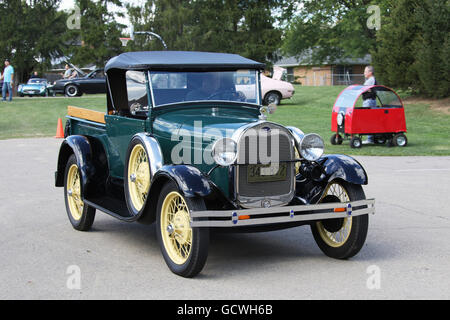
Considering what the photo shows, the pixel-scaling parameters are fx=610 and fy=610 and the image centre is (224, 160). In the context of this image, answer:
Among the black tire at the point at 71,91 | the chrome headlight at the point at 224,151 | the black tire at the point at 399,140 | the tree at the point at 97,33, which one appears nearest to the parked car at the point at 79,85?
the black tire at the point at 71,91

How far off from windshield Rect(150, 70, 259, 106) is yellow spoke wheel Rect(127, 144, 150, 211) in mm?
547

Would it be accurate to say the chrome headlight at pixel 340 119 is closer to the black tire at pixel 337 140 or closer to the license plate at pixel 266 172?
the black tire at pixel 337 140

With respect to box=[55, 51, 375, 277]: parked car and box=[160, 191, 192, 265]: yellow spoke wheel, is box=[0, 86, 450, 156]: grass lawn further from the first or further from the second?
box=[160, 191, 192, 265]: yellow spoke wheel

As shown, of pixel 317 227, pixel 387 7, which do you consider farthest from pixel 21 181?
pixel 387 7

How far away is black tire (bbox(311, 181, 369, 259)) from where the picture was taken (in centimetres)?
540

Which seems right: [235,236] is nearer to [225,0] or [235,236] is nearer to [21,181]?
[21,181]

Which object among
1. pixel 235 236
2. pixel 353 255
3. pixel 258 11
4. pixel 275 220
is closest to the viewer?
pixel 275 220

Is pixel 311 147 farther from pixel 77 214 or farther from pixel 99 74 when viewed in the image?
pixel 99 74

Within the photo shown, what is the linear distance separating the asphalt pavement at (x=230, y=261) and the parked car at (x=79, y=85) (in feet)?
80.2

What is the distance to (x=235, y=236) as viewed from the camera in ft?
21.9

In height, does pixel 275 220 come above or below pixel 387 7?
below

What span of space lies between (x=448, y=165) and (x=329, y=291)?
8.01 metres
